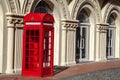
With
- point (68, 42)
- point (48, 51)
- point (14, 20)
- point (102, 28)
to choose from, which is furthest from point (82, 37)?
point (48, 51)

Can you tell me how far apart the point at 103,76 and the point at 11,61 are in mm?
3794

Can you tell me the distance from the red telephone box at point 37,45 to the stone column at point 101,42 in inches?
339

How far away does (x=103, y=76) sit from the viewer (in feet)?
46.5

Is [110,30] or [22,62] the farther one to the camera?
[110,30]

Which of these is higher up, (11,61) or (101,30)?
(101,30)

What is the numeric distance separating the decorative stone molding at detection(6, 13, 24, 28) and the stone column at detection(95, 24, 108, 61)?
8.11 meters

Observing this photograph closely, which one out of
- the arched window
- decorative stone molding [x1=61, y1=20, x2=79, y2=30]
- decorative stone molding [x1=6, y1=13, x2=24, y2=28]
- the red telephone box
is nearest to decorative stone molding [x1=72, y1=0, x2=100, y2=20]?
decorative stone molding [x1=61, y1=20, x2=79, y2=30]

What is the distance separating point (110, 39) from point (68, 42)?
23.8 feet

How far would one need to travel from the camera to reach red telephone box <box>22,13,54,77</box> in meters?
13.3

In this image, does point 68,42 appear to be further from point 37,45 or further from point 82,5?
point 37,45

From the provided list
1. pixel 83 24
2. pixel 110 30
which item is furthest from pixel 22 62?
pixel 110 30

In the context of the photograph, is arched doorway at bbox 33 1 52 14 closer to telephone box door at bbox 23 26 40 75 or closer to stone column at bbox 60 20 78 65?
stone column at bbox 60 20 78 65

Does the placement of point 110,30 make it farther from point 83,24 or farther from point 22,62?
point 22,62

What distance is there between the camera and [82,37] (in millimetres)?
21281
